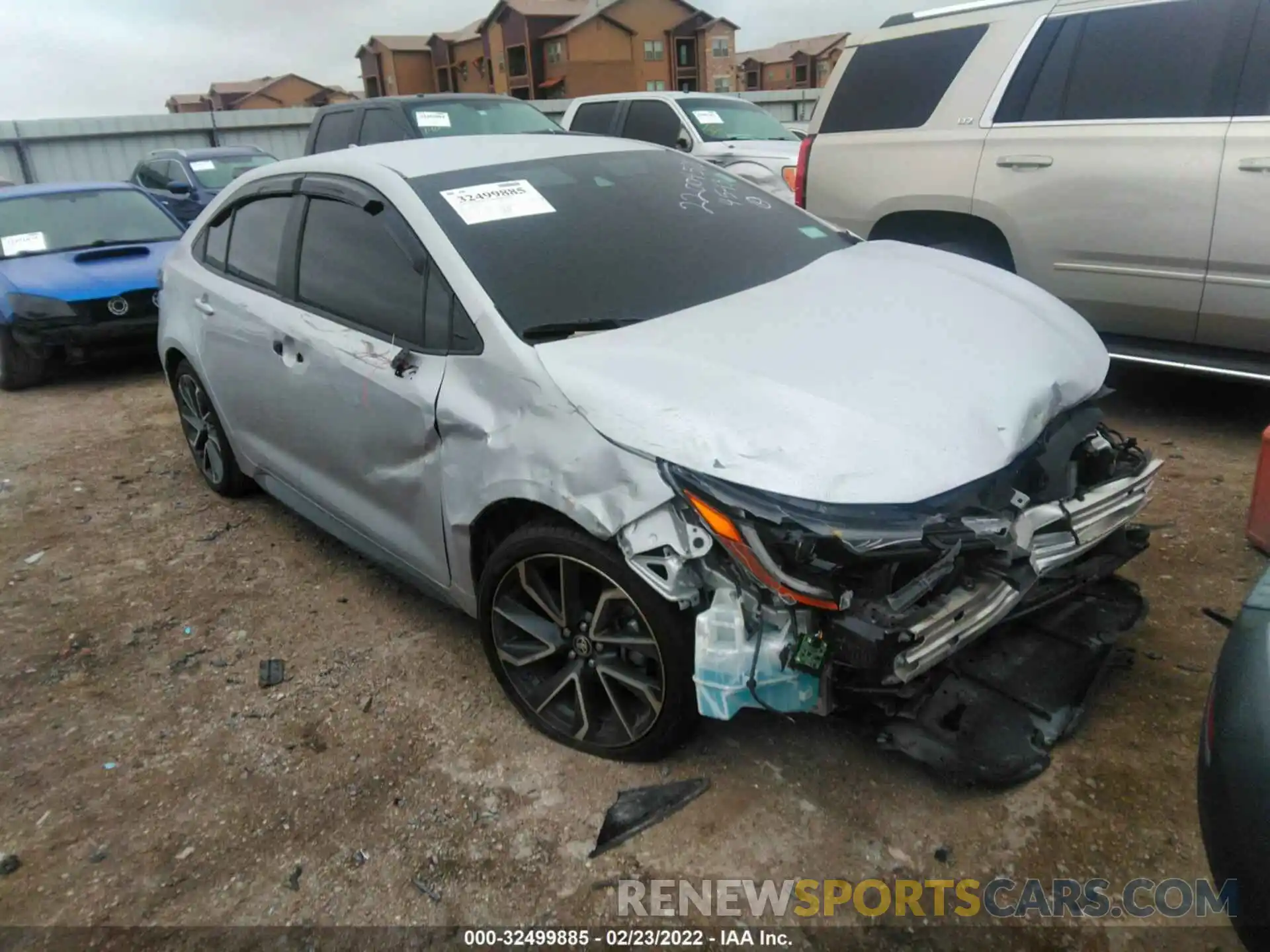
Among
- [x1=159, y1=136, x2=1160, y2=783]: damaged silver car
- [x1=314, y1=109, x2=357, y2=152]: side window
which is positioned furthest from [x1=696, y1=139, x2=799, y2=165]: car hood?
[x1=159, y1=136, x2=1160, y2=783]: damaged silver car

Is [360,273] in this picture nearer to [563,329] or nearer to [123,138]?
[563,329]

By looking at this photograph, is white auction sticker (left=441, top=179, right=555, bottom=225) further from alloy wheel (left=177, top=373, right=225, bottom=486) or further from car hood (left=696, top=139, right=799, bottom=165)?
car hood (left=696, top=139, right=799, bottom=165)

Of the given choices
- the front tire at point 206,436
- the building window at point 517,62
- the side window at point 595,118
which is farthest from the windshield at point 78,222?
the building window at point 517,62

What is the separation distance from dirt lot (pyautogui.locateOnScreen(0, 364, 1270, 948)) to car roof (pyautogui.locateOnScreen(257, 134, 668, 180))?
1.66 m

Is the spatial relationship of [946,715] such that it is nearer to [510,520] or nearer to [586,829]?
[586,829]

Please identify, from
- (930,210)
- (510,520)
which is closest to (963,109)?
(930,210)

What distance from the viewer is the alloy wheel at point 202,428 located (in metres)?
4.37

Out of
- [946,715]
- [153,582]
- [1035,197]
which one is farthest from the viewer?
[1035,197]

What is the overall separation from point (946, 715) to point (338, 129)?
29.1 ft

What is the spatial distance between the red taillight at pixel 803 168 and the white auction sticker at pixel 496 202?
9.52ft

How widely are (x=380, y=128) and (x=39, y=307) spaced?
11.2ft

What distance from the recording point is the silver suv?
13.3 feet

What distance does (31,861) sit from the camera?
244 cm

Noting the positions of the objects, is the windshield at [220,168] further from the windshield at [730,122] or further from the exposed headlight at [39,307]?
the windshield at [730,122]
